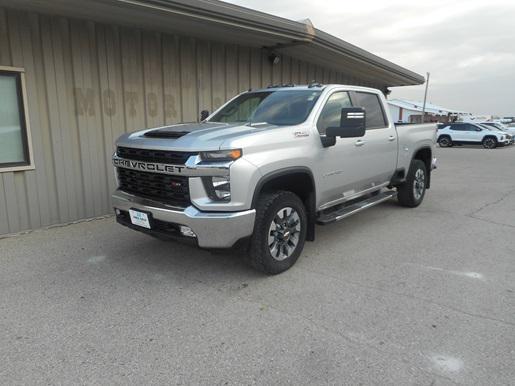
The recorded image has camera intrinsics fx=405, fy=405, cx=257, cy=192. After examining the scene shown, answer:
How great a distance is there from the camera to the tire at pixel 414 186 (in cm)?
699

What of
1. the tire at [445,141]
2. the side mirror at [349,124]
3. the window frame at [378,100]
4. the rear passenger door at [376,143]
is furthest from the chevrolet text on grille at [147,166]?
the tire at [445,141]

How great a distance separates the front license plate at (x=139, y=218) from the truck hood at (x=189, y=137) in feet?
2.17

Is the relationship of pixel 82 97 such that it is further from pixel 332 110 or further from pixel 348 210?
pixel 348 210

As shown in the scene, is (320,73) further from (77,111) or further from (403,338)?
(403,338)

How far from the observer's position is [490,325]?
3.29 metres

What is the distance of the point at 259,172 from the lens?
3779 millimetres

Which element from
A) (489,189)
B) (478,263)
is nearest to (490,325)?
(478,263)

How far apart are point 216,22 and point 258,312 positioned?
4641mm

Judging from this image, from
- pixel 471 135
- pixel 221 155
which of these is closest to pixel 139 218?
Answer: pixel 221 155

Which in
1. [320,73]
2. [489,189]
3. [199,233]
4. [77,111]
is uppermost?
[320,73]

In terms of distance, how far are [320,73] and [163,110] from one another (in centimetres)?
546

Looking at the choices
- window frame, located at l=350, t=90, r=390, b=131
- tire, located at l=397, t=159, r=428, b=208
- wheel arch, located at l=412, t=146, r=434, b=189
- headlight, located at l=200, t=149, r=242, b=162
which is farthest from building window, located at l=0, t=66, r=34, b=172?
wheel arch, located at l=412, t=146, r=434, b=189

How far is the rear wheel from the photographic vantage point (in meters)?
25.0

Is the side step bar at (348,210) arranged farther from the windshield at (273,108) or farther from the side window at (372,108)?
the windshield at (273,108)
